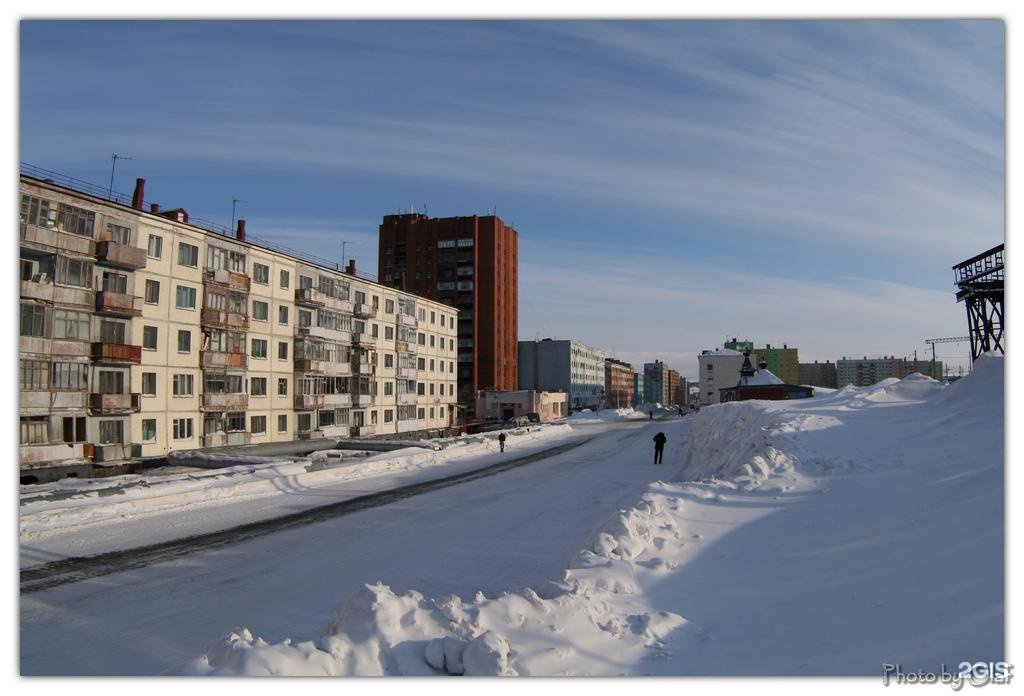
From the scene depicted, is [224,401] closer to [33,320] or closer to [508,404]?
[33,320]

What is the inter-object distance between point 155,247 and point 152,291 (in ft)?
8.56

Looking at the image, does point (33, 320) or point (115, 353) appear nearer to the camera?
point (33, 320)

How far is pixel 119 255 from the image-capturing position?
1278 inches

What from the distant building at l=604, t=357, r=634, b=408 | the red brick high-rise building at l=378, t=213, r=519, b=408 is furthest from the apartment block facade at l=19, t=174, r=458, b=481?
the distant building at l=604, t=357, r=634, b=408

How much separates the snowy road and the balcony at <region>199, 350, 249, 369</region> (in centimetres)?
2307

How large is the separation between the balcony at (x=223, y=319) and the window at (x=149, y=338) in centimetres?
352

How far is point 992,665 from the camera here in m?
5.73

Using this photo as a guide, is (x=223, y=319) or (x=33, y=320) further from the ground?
(x=223, y=319)

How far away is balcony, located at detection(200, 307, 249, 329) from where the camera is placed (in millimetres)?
38812

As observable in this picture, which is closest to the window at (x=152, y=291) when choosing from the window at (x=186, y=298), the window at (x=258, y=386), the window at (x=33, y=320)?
the window at (x=186, y=298)

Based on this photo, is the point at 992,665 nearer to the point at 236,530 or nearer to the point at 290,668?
Answer: the point at 290,668

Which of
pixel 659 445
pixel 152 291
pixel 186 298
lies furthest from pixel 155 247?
pixel 659 445

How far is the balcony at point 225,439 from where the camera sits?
127ft

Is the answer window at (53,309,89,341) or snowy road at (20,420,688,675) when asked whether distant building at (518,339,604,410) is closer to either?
window at (53,309,89,341)
